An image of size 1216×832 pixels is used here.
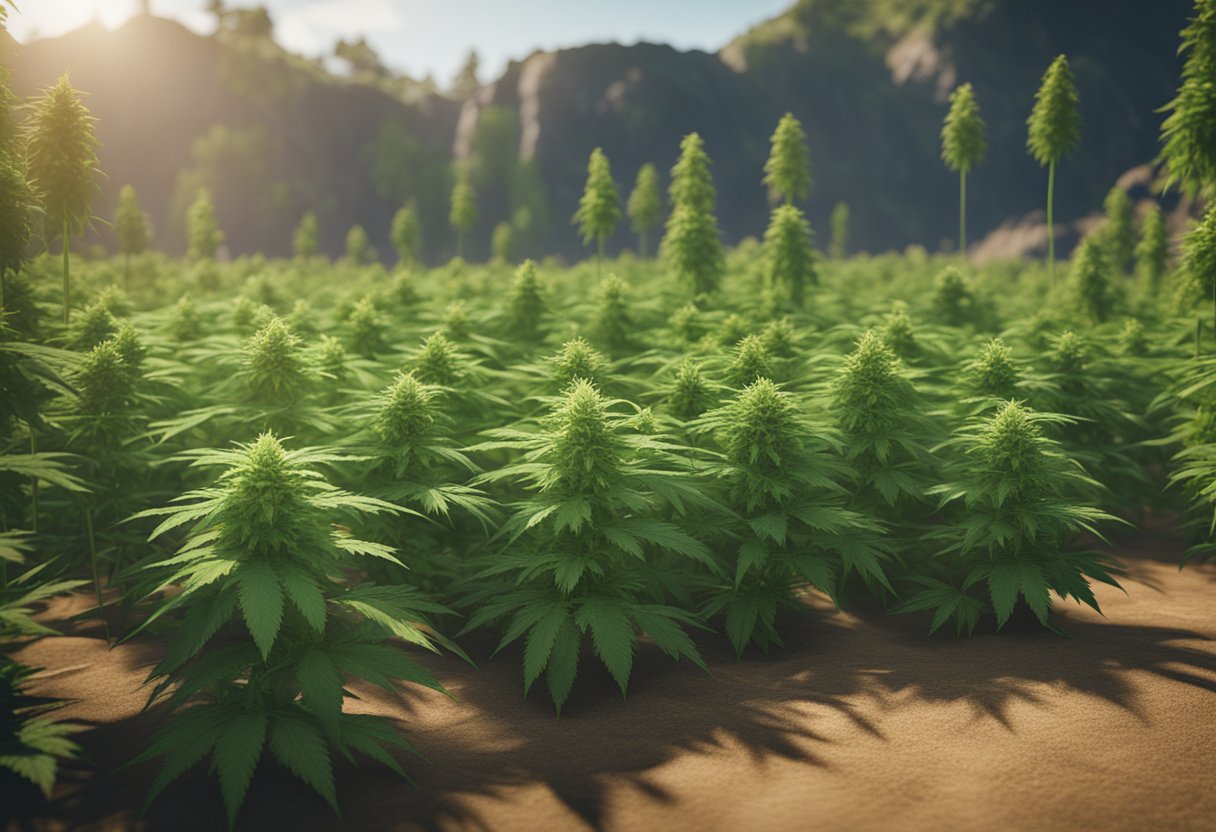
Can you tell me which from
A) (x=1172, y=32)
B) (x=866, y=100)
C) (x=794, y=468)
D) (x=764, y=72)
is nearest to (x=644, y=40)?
(x=764, y=72)

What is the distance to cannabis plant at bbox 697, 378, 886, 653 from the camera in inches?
250

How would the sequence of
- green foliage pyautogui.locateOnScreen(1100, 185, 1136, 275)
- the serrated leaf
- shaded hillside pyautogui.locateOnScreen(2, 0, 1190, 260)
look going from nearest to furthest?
the serrated leaf < green foliage pyautogui.locateOnScreen(1100, 185, 1136, 275) < shaded hillside pyautogui.locateOnScreen(2, 0, 1190, 260)

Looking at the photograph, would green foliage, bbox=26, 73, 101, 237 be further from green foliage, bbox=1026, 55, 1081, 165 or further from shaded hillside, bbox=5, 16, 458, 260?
shaded hillside, bbox=5, 16, 458, 260

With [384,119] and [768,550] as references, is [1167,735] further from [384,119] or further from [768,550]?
[384,119]

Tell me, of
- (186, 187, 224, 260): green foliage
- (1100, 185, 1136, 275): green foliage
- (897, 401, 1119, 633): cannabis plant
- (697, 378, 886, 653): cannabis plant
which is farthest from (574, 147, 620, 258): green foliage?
(1100, 185, 1136, 275): green foliage

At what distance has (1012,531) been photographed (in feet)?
20.7

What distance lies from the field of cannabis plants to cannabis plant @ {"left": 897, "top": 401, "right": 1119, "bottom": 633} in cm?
4

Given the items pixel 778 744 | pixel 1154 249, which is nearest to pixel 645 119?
pixel 1154 249

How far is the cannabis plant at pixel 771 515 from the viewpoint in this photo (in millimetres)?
6348

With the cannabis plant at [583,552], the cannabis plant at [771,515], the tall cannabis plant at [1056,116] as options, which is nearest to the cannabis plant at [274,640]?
the cannabis plant at [583,552]

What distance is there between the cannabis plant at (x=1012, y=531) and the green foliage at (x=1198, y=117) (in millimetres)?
6128

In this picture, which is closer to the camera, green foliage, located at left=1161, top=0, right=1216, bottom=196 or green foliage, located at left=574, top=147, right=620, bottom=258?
green foliage, located at left=1161, top=0, right=1216, bottom=196

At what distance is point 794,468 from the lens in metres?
6.63

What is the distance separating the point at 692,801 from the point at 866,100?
416ft
